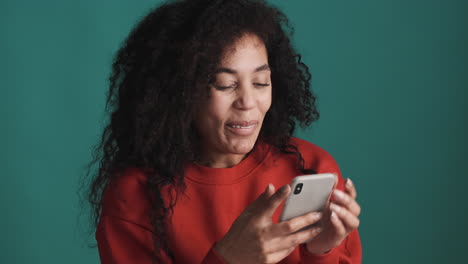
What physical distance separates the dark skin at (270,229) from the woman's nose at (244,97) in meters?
0.26

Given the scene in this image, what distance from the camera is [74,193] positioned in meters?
2.21

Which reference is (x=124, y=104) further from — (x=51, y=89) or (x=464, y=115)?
(x=464, y=115)

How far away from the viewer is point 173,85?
1.43 m

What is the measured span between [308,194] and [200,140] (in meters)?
0.40

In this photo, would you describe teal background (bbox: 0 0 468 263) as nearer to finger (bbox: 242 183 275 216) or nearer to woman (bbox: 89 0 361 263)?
woman (bbox: 89 0 361 263)

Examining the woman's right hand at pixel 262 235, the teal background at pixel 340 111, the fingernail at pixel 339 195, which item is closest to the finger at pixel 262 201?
the woman's right hand at pixel 262 235

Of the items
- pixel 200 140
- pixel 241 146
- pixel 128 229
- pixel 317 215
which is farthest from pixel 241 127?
pixel 128 229

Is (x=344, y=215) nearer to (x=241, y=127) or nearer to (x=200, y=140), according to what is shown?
(x=241, y=127)

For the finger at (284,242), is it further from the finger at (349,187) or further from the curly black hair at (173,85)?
the curly black hair at (173,85)

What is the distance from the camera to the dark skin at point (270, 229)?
3.92 feet

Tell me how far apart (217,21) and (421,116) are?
1170mm

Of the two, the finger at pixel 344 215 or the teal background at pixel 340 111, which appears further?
the teal background at pixel 340 111

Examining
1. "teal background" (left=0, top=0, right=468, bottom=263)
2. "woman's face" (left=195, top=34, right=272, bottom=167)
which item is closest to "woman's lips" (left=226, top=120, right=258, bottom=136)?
"woman's face" (left=195, top=34, right=272, bottom=167)

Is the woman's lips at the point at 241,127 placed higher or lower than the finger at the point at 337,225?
higher
